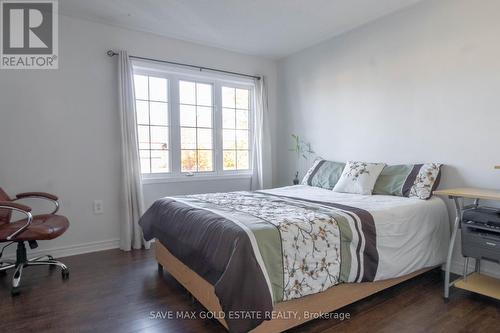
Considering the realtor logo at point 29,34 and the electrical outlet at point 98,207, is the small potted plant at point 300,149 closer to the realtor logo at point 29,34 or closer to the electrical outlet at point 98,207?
the electrical outlet at point 98,207

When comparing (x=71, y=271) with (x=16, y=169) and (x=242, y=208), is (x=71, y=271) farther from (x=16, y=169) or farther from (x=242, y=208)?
(x=242, y=208)

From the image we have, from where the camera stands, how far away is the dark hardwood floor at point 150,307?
1900 mm

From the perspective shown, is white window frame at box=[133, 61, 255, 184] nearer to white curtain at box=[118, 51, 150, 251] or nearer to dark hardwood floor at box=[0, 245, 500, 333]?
white curtain at box=[118, 51, 150, 251]

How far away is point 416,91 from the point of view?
9.70 ft

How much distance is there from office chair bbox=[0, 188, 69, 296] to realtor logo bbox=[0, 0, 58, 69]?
4.38ft

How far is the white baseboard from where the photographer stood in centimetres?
311


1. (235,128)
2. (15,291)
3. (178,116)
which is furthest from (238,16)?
(15,291)

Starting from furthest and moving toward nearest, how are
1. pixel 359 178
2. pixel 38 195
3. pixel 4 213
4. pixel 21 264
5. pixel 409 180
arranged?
pixel 359 178 < pixel 38 195 < pixel 409 180 < pixel 4 213 < pixel 21 264

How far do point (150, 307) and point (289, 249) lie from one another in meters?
1.15

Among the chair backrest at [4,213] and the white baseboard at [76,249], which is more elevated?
the chair backrest at [4,213]

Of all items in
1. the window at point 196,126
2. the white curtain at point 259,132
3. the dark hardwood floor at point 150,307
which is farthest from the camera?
the white curtain at point 259,132

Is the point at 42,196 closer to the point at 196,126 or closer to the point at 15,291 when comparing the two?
the point at 15,291

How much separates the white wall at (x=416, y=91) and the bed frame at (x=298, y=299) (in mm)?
1183

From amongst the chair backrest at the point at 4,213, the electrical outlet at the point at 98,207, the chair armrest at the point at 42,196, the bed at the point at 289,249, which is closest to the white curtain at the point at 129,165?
the electrical outlet at the point at 98,207
